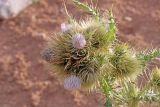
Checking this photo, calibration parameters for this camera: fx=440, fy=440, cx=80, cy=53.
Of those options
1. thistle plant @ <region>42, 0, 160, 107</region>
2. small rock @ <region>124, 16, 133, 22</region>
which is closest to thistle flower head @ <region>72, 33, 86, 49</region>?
thistle plant @ <region>42, 0, 160, 107</region>

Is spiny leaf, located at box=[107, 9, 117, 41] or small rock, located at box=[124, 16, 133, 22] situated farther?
small rock, located at box=[124, 16, 133, 22]

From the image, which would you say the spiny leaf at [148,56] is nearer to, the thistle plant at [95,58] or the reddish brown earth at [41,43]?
the thistle plant at [95,58]

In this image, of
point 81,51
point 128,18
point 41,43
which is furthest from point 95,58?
point 128,18

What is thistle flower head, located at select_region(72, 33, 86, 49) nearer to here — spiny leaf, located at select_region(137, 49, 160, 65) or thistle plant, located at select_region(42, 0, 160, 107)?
thistle plant, located at select_region(42, 0, 160, 107)

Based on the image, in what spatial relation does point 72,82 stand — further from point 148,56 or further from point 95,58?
point 148,56

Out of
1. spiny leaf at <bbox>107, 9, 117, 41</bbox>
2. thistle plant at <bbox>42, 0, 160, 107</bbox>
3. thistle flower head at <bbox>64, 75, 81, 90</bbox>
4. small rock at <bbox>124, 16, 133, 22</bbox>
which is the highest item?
small rock at <bbox>124, 16, 133, 22</bbox>

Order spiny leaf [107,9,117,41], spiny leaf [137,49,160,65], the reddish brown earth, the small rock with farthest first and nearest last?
1. the small rock
2. the reddish brown earth
3. spiny leaf [137,49,160,65]
4. spiny leaf [107,9,117,41]

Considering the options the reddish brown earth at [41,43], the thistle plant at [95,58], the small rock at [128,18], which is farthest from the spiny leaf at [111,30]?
the small rock at [128,18]

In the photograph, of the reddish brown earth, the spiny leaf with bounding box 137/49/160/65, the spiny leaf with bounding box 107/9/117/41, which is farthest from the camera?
the reddish brown earth
